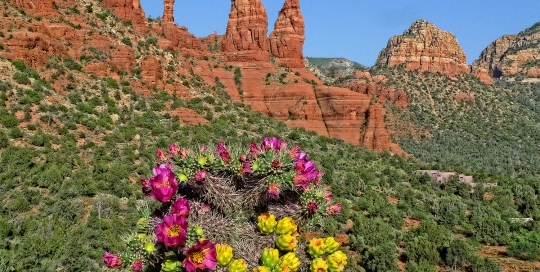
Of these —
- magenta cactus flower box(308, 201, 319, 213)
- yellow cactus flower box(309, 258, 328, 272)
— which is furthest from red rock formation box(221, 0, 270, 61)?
yellow cactus flower box(309, 258, 328, 272)

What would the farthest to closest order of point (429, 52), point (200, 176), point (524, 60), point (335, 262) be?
point (524, 60)
point (429, 52)
point (200, 176)
point (335, 262)

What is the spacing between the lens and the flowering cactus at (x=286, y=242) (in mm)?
4900

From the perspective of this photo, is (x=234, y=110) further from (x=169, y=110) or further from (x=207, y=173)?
(x=207, y=173)

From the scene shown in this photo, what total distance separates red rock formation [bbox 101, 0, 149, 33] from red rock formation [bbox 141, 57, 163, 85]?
851 centimetres

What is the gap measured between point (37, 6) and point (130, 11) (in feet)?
33.9

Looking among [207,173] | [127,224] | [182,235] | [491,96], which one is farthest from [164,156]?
[491,96]

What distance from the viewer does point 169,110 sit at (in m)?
31.5

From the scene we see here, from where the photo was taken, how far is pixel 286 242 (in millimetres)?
4902

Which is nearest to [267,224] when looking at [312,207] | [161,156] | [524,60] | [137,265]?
[312,207]

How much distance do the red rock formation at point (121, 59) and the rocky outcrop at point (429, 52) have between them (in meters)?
75.7

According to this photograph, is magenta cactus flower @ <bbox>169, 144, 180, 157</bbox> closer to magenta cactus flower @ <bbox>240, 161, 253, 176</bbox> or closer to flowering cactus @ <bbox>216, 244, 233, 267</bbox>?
magenta cactus flower @ <bbox>240, 161, 253, 176</bbox>

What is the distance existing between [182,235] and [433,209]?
86.6ft

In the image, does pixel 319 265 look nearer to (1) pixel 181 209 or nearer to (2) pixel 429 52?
(1) pixel 181 209

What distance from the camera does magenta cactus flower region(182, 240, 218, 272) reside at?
409cm
